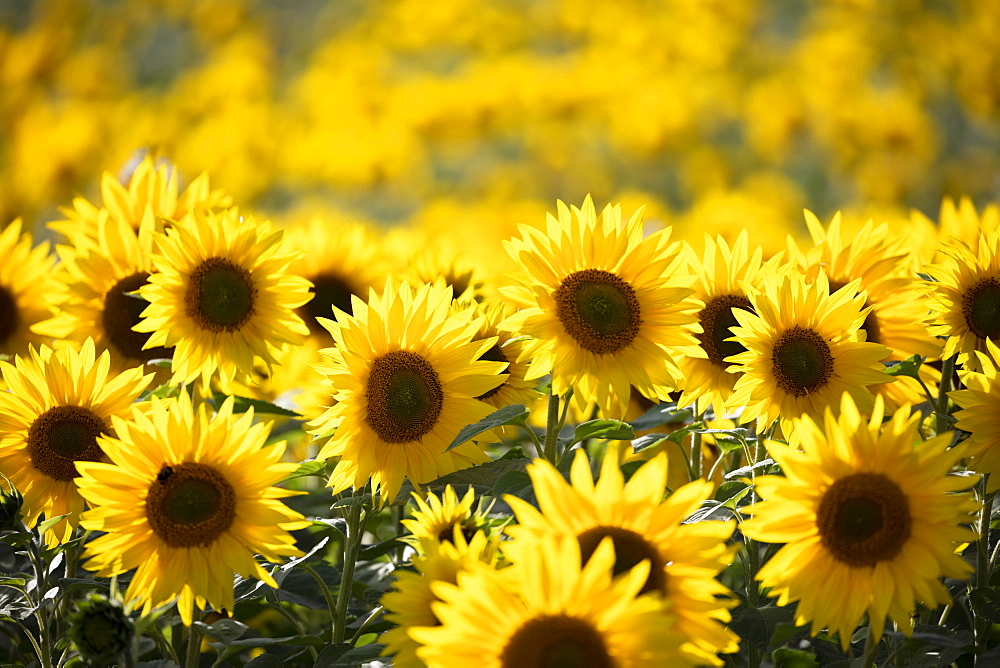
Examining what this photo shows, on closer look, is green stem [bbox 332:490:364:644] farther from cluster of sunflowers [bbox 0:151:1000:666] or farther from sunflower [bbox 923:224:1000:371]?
sunflower [bbox 923:224:1000:371]

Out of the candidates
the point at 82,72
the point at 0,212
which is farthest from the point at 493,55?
the point at 0,212

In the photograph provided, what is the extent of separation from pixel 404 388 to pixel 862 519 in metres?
0.52

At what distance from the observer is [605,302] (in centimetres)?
111

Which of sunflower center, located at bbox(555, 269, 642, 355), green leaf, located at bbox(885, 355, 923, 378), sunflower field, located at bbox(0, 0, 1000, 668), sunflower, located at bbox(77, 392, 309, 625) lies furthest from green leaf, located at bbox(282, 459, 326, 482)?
green leaf, located at bbox(885, 355, 923, 378)

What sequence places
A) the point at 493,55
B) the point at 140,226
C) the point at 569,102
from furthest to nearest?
the point at 493,55 → the point at 569,102 → the point at 140,226

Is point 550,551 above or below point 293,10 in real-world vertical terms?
below

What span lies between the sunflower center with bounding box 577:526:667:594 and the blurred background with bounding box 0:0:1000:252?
3016 millimetres

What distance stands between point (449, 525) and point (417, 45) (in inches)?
203

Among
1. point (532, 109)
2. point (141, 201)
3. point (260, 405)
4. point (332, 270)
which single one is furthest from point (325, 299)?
point (532, 109)

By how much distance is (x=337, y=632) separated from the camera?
1.08m

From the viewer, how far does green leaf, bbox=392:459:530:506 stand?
108 cm

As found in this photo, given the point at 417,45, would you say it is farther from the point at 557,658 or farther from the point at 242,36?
the point at 557,658

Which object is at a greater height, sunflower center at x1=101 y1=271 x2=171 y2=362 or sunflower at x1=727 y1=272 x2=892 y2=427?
sunflower center at x1=101 y1=271 x2=171 y2=362

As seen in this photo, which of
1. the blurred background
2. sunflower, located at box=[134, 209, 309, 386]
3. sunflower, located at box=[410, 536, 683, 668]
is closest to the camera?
sunflower, located at box=[410, 536, 683, 668]
